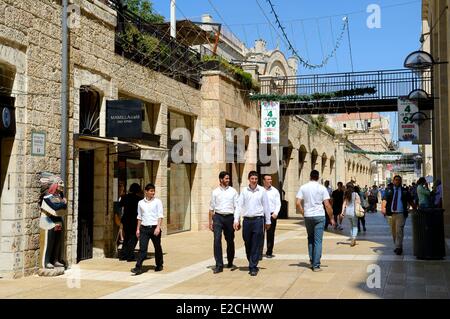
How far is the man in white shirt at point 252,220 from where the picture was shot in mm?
9352

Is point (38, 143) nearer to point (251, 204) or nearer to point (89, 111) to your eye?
point (89, 111)

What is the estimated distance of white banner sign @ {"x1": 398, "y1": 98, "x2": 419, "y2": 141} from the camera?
66.0 feet

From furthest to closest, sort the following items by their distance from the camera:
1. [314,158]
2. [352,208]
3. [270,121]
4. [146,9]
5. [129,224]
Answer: [314,158] < [146,9] < [270,121] < [352,208] < [129,224]

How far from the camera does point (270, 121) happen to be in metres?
22.2

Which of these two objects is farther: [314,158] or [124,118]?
[314,158]

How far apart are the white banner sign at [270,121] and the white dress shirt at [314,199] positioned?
41.4 feet

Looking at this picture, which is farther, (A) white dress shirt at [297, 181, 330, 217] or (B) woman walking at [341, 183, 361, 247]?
(B) woman walking at [341, 183, 361, 247]

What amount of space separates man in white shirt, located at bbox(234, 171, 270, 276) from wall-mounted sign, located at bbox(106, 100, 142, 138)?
311 centimetres

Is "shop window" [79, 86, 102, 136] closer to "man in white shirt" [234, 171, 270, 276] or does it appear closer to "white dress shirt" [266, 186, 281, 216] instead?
"man in white shirt" [234, 171, 270, 276]

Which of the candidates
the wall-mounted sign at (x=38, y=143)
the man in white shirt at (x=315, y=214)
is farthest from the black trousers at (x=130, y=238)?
the man in white shirt at (x=315, y=214)

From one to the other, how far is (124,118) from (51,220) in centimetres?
325

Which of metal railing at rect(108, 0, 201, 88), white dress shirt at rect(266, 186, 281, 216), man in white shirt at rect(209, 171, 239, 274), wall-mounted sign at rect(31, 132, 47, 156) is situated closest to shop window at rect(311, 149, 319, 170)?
metal railing at rect(108, 0, 201, 88)

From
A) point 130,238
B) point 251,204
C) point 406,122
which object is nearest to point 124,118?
point 130,238
